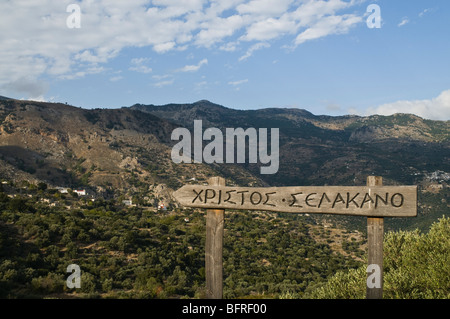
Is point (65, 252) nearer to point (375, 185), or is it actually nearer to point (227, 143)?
point (375, 185)

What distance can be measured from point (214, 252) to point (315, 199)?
2379 millimetres

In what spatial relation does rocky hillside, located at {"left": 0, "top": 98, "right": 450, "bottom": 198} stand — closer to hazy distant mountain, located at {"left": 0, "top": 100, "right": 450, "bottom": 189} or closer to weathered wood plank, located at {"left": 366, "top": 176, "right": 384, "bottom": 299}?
hazy distant mountain, located at {"left": 0, "top": 100, "right": 450, "bottom": 189}

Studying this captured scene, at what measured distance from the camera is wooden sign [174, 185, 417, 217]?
5504 millimetres

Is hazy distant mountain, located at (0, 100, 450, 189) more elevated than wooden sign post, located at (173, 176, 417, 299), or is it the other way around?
hazy distant mountain, located at (0, 100, 450, 189)

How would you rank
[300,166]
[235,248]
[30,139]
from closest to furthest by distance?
[235,248]
[30,139]
[300,166]

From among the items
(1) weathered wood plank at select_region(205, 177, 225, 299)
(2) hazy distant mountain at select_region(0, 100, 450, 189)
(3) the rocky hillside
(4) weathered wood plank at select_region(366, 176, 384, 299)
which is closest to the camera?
(4) weathered wood plank at select_region(366, 176, 384, 299)

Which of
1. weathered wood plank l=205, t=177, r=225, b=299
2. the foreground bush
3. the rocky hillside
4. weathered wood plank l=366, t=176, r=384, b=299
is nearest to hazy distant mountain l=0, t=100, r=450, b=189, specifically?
the rocky hillside

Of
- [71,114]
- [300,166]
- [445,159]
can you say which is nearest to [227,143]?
[300,166]

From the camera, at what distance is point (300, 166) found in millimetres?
136375

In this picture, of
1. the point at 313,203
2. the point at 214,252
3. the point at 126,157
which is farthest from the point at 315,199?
the point at 126,157

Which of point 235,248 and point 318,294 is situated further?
point 235,248

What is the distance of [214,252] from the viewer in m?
6.68

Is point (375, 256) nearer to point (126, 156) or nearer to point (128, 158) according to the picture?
point (128, 158)
